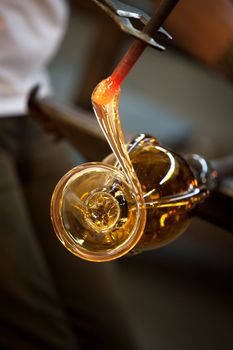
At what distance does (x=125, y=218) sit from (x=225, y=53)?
511mm

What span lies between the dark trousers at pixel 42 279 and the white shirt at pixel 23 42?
0.05 meters

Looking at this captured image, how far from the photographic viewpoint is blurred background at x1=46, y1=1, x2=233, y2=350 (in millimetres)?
1118

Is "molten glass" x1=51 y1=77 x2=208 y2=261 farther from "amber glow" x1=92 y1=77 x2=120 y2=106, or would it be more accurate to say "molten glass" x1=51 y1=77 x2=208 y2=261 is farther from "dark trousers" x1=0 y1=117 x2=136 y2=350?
"dark trousers" x1=0 y1=117 x2=136 y2=350

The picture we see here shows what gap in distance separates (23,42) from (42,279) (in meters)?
0.37

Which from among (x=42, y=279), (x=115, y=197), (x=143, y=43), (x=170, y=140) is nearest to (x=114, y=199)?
(x=115, y=197)

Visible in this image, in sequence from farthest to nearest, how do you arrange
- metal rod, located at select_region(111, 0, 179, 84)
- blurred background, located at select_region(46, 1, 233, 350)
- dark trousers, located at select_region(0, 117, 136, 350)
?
blurred background, located at select_region(46, 1, 233, 350) < dark trousers, located at select_region(0, 117, 136, 350) < metal rod, located at select_region(111, 0, 179, 84)

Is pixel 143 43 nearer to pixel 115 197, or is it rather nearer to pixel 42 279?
pixel 115 197

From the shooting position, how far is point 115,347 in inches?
32.6

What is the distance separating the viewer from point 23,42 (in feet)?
2.85

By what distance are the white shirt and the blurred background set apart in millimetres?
287

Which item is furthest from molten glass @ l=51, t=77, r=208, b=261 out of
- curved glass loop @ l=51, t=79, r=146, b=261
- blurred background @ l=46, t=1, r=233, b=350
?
blurred background @ l=46, t=1, r=233, b=350

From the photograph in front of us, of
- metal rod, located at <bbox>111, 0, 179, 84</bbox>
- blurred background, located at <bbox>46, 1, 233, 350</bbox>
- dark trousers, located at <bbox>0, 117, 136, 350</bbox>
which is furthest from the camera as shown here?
blurred background, located at <bbox>46, 1, 233, 350</bbox>

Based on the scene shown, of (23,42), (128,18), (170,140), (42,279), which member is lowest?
(170,140)

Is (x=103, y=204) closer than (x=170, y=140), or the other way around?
(x=103, y=204)
